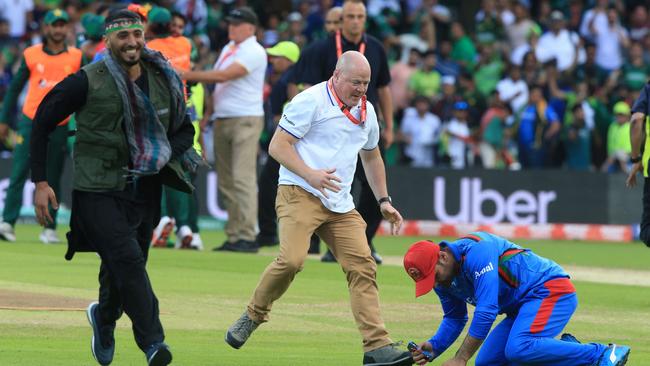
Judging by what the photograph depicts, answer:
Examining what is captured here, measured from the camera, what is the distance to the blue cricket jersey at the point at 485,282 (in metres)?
8.87

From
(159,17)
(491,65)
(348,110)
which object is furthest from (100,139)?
(491,65)

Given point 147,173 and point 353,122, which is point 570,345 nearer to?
point 353,122

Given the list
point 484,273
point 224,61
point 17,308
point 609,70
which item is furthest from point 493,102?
point 484,273

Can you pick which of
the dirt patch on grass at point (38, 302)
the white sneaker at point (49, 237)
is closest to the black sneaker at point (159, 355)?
the dirt patch on grass at point (38, 302)

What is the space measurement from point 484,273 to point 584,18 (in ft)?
70.0

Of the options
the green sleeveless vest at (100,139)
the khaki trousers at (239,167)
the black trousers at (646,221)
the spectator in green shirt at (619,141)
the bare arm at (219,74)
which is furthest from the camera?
the spectator in green shirt at (619,141)

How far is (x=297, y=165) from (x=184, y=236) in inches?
321

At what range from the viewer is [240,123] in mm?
17547

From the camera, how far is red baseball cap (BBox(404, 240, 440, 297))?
890 centimetres

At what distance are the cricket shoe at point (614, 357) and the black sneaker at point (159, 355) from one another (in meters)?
2.74

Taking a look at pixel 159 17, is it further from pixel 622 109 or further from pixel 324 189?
pixel 622 109

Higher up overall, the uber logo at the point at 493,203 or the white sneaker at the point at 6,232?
the white sneaker at the point at 6,232

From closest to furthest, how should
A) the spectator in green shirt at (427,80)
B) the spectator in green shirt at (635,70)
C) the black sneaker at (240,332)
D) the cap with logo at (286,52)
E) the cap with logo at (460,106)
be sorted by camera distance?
the black sneaker at (240,332) < the cap with logo at (286,52) < the cap with logo at (460,106) < the spectator in green shirt at (427,80) < the spectator in green shirt at (635,70)

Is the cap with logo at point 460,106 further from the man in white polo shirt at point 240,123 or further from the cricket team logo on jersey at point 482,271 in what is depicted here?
the cricket team logo on jersey at point 482,271
